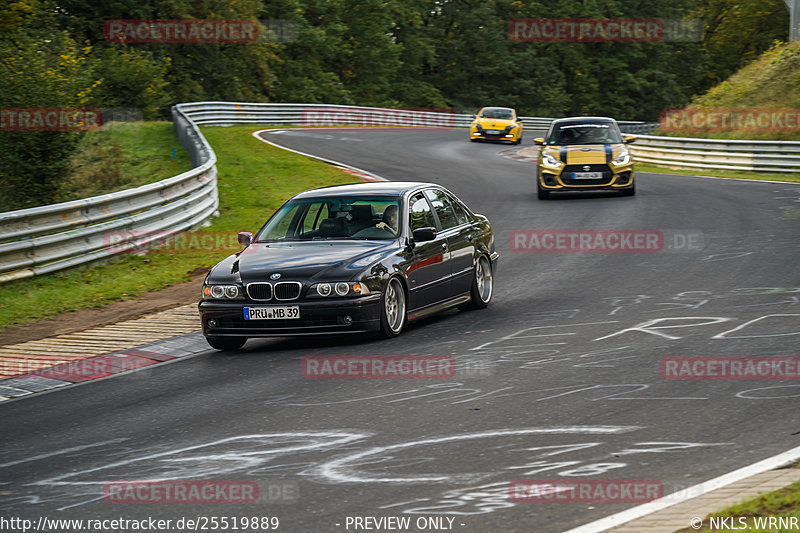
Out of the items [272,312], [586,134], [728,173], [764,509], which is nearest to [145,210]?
[272,312]

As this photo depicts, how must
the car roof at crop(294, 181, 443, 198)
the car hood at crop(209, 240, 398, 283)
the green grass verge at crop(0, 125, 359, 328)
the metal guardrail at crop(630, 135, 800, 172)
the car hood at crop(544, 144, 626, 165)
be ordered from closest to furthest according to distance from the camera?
the car hood at crop(209, 240, 398, 283)
the car roof at crop(294, 181, 443, 198)
the green grass verge at crop(0, 125, 359, 328)
the car hood at crop(544, 144, 626, 165)
the metal guardrail at crop(630, 135, 800, 172)

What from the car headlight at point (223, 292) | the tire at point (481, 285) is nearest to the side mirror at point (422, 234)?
the tire at point (481, 285)

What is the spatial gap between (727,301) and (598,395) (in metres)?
4.49

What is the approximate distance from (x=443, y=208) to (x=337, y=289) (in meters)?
2.62

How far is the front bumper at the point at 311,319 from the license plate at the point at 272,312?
1.3 inches

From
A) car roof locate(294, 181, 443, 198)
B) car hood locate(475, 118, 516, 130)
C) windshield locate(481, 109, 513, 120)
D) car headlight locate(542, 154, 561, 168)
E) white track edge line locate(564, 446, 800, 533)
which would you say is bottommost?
white track edge line locate(564, 446, 800, 533)

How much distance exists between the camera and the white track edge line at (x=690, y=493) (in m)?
4.90

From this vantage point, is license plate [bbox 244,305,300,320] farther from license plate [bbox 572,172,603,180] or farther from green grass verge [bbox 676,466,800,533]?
license plate [bbox 572,172,603,180]

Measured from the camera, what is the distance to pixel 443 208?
12.1m

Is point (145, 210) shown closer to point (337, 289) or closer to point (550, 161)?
point (337, 289)

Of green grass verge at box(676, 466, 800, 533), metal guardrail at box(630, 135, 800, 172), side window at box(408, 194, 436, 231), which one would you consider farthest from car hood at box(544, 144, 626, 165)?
green grass verge at box(676, 466, 800, 533)

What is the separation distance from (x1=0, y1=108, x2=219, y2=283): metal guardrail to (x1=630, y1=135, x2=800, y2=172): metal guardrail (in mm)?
16988

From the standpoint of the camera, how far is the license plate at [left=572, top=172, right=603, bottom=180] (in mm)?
23062

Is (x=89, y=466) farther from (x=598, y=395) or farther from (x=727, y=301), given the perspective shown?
(x=727, y=301)
